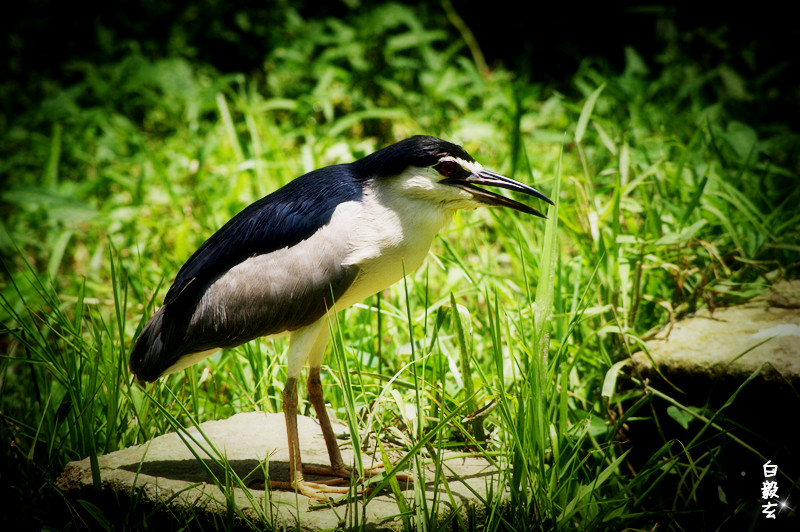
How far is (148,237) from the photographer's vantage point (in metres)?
4.42

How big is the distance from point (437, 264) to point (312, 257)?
1.78m

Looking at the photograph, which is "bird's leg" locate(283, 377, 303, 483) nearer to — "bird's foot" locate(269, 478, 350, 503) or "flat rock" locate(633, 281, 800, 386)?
"bird's foot" locate(269, 478, 350, 503)

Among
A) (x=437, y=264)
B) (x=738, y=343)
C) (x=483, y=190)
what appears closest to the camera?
(x=483, y=190)

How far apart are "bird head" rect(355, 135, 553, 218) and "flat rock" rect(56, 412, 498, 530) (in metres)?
0.96

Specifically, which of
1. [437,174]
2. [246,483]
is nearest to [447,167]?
[437,174]

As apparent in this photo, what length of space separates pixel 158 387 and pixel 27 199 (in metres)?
2.09

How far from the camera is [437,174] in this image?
2.60m

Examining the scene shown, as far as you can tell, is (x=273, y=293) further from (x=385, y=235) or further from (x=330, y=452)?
(x=330, y=452)

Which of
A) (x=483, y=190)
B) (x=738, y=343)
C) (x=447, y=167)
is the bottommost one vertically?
(x=738, y=343)

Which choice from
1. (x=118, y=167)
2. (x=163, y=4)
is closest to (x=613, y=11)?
(x=163, y=4)

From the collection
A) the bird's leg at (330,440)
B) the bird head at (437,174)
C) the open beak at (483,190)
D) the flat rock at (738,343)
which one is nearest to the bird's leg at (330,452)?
the bird's leg at (330,440)

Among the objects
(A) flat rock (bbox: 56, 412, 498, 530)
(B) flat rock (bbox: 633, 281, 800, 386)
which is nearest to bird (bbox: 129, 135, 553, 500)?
(A) flat rock (bbox: 56, 412, 498, 530)

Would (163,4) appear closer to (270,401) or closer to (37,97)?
(37,97)

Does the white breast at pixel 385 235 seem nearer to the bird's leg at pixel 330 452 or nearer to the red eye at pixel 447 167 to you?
the red eye at pixel 447 167
